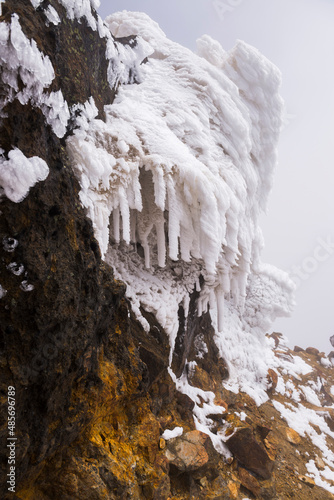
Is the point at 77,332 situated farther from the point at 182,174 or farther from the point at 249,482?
the point at 249,482

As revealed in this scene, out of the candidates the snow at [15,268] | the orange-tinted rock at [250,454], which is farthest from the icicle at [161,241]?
the orange-tinted rock at [250,454]

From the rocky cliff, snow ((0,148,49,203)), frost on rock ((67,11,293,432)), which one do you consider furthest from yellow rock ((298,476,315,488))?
snow ((0,148,49,203))

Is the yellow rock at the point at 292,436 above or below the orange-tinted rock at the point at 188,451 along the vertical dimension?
below

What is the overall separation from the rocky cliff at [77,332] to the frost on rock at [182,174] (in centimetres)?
11

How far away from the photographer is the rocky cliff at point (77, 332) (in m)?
2.56

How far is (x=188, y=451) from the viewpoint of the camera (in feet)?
16.0

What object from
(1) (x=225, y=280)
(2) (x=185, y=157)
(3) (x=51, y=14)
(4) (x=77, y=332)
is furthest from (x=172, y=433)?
(3) (x=51, y=14)

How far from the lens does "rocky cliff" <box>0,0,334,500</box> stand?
2561 millimetres

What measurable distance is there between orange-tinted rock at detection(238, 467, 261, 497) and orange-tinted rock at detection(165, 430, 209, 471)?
4.65ft

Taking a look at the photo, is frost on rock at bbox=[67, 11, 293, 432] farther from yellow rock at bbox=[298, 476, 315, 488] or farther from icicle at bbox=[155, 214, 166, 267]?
yellow rock at bbox=[298, 476, 315, 488]

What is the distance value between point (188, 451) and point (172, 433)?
15.1 inches

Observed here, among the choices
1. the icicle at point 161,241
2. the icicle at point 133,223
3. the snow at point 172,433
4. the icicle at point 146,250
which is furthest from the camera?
the icicle at point 146,250

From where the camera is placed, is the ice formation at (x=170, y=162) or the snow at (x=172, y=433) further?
the snow at (x=172, y=433)

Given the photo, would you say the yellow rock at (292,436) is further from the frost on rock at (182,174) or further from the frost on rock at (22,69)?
the frost on rock at (22,69)
